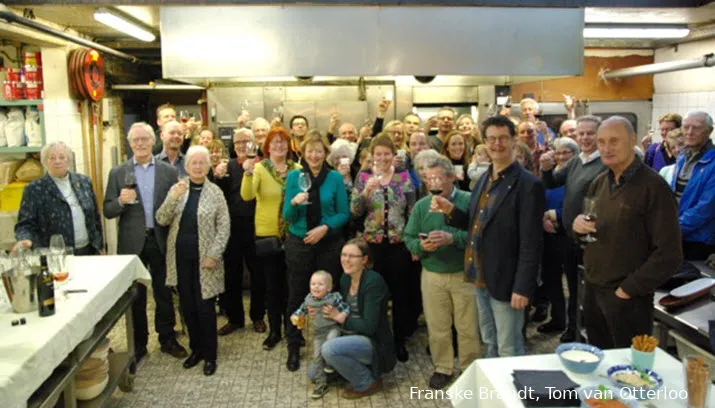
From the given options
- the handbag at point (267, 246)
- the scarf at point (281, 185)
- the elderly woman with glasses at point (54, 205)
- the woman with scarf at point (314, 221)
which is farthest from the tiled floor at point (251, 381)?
the elderly woman with glasses at point (54, 205)

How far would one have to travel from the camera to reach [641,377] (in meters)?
2.17

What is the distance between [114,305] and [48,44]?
137 inches

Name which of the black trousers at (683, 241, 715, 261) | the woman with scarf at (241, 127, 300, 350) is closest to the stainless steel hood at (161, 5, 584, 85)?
the woman with scarf at (241, 127, 300, 350)

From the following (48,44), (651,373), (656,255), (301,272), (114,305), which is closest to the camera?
(651,373)

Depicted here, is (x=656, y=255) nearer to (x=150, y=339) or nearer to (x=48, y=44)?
(x=150, y=339)

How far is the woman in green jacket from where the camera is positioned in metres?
3.60

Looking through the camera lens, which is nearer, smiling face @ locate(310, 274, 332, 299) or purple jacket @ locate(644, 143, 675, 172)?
smiling face @ locate(310, 274, 332, 299)

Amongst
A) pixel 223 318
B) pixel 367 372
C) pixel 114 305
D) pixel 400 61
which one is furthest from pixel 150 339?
pixel 400 61

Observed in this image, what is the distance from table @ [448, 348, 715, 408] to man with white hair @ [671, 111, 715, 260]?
6.85 ft

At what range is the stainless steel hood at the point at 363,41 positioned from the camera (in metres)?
4.71

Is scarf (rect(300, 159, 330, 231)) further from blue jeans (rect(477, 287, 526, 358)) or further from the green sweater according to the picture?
blue jeans (rect(477, 287, 526, 358))

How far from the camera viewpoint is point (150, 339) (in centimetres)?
477

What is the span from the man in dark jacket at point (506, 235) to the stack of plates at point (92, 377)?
7.25ft

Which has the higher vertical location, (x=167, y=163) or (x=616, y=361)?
(x=167, y=163)
